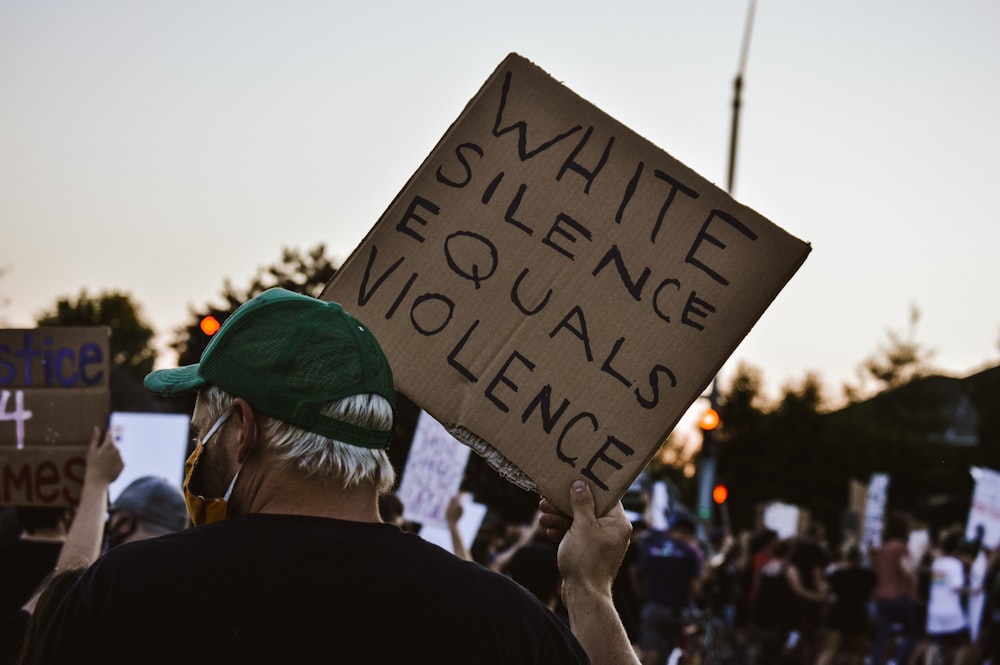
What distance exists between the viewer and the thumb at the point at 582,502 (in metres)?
2.39

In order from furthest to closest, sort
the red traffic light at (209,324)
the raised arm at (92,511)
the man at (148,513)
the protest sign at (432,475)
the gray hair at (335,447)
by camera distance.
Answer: the red traffic light at (209,324), the protest sign at (432,475), the man at (148,513), the raised arm at (92,511), the gray hair at (335,447)

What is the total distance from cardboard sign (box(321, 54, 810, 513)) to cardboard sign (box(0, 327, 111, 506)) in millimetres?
2383

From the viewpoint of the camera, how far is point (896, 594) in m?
14.4

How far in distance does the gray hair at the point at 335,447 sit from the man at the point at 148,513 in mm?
2482

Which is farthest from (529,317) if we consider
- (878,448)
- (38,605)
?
(878,448)

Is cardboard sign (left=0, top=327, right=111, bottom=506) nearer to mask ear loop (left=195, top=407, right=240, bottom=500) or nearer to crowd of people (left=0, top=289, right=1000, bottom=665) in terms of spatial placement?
crowd of people (left=0, top=289, right=1000, bottom=665)

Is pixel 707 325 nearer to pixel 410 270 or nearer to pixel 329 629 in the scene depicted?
pixel 410 270

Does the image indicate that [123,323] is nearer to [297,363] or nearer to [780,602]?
[780,602]

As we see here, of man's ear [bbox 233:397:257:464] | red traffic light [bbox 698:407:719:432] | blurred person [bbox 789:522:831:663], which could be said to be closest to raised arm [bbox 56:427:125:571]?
man's ear [bbox 233:397:257:464]

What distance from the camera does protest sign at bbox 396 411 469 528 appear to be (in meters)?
6.82

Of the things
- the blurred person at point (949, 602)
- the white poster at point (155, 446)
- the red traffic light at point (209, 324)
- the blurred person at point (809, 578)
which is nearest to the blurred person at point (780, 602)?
the blurred person at point (809, 578)

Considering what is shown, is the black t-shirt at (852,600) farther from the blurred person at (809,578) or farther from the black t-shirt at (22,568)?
the black t-shirt at (22,568)

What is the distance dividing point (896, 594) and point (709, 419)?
3.58 metres

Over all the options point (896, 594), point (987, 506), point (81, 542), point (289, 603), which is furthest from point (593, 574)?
point (896, 594)
